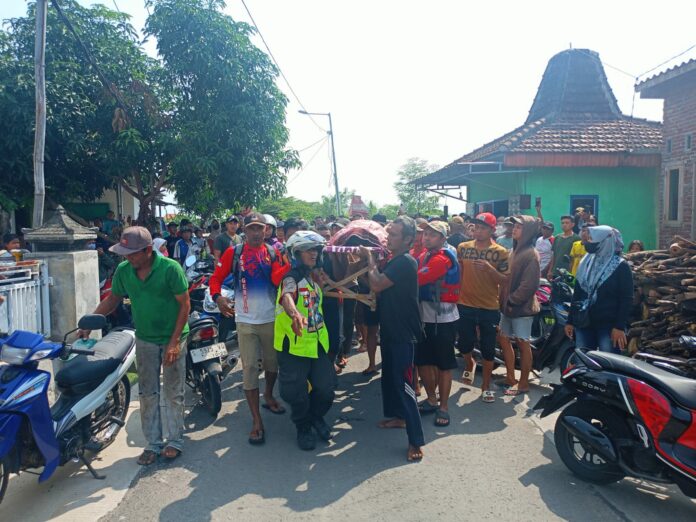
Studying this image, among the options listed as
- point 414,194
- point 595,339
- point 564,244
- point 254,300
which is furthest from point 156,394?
point 414,194

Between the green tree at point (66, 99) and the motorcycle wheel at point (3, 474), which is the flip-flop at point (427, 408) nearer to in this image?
the motorcycle wheel at point (3, 474)

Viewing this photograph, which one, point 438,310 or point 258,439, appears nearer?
point 258,439

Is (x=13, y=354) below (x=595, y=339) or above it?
above

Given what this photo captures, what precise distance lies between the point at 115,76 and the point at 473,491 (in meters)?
12.7

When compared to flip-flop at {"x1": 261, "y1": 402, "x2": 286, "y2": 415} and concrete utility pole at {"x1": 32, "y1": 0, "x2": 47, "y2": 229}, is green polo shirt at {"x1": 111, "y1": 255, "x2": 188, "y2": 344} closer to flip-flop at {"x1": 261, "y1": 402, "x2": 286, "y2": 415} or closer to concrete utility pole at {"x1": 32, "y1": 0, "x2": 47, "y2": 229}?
flip-flop at {"x1": 261, "y1": 402, "x2": 286, "y2": 415}

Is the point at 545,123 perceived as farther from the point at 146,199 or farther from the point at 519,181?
the point at 146,199

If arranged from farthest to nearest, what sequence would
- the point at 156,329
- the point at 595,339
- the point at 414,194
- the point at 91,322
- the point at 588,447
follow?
1. the point at 414,194
2. the point at 595,339
3. the point at 156,329
4. the point at 91,322
5. the point at 588,447

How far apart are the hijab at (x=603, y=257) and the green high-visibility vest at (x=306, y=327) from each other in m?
2.47

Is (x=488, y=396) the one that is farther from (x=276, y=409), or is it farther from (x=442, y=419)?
(x=276, y=409)

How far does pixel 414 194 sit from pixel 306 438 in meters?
36.3

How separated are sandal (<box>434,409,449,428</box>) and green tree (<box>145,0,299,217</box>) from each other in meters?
9.18

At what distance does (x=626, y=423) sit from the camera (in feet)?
12.3

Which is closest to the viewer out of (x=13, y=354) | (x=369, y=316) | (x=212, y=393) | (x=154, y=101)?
(x=13, y=354)

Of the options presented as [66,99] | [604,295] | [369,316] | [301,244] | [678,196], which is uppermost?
[66,99]
